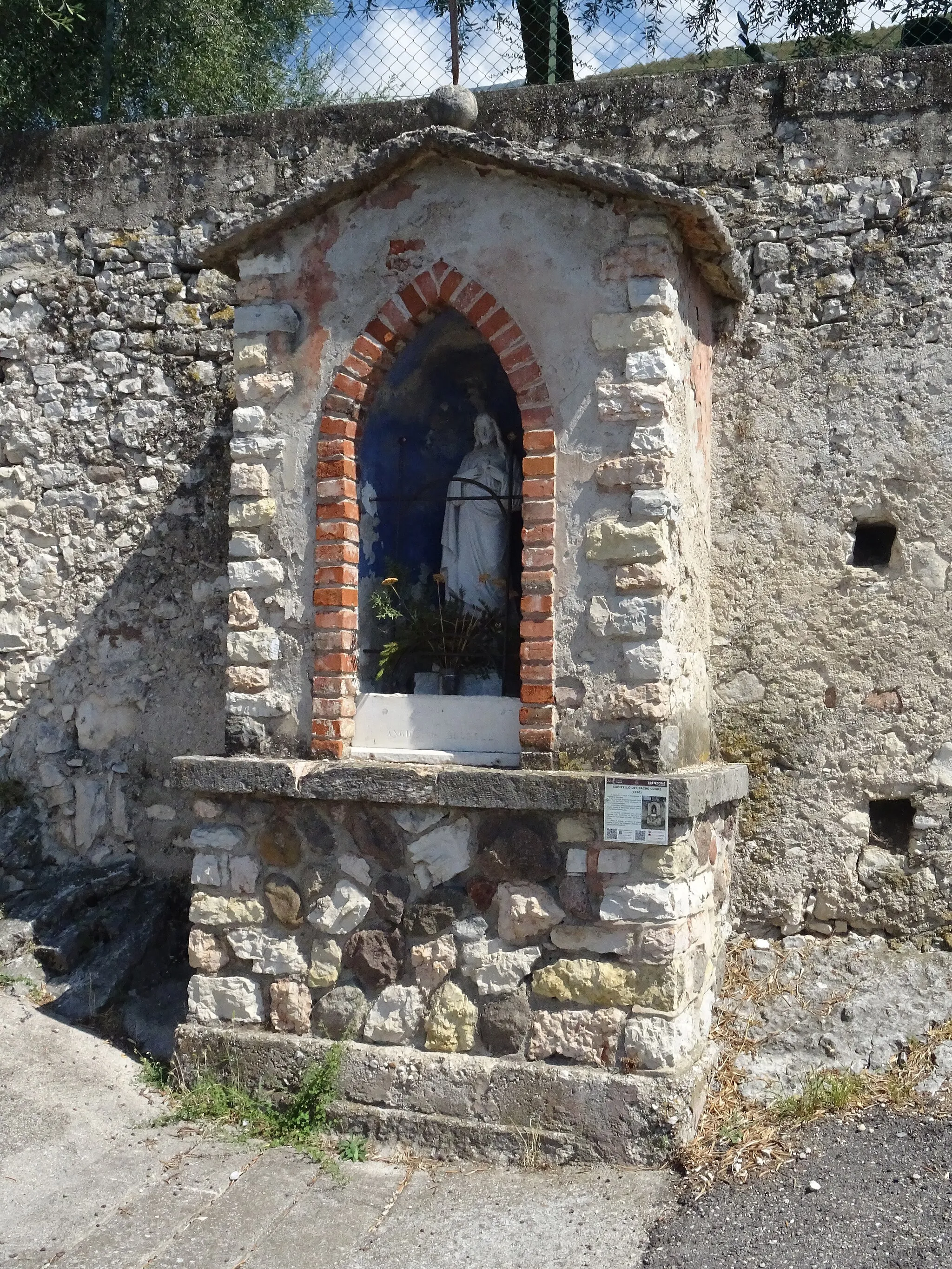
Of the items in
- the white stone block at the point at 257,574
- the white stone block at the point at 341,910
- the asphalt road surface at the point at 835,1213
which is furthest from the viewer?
the white stone block at the point at 257,574

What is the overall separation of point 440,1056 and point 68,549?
3497 millimetres

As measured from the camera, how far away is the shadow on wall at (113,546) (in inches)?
246

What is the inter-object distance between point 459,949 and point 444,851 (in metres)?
0.38

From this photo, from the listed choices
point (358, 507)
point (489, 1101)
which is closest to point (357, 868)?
point (489, 1101)

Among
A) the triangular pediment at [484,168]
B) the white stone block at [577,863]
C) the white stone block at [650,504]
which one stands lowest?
the white stone block at [577,863]

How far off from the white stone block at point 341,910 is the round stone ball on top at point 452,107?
3096 mm

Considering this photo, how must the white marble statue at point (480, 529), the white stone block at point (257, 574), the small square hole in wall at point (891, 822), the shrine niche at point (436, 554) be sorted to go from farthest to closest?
the small square hole in wall at point (891, 822) → the white marble statue at point (480, 529) → the shrine niche at point (436, 554) → the white stone block at point (257, 574)

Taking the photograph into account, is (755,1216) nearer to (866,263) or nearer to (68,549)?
(866,263)

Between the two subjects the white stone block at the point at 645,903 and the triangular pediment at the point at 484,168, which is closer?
the white stone block at the point at 645,903

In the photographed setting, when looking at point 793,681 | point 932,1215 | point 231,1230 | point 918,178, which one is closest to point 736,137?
point 918,178

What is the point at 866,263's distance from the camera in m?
5.49

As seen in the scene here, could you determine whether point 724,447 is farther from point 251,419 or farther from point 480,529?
point 251,419

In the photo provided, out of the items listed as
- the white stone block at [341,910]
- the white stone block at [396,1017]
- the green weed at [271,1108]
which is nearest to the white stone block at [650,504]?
the white stone block at [341,910]

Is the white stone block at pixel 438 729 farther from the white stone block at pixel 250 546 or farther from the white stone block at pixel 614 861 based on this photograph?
the white stone block at pixel 250 546
